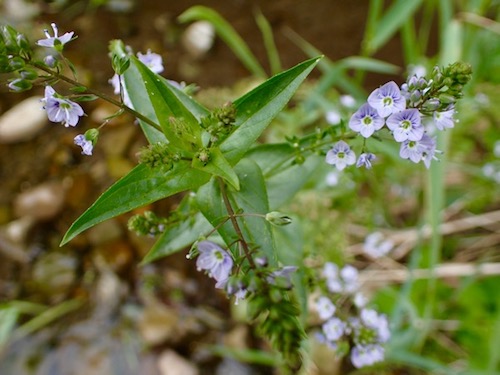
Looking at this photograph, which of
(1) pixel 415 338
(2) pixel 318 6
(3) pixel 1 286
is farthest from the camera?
(2) pixel 318 6

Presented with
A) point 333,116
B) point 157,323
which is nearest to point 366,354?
point 333,116

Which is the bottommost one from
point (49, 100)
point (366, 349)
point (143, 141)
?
point (143, 141)

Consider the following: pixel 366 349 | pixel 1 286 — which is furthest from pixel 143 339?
pixel 366 349

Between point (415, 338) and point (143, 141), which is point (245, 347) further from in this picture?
point (143, 141)

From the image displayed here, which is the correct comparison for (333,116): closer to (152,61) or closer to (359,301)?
(359,301)

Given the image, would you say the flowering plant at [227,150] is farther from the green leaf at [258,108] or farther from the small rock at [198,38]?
the small rock at [198,38]

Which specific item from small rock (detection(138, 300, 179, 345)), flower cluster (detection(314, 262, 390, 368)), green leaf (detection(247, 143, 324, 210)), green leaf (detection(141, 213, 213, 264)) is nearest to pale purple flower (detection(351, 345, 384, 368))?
flower cluster (detection(314, 262, 390, 368))

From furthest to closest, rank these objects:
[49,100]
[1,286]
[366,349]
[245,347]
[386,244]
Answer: [1,286] < [245,347] < [386,244] < [366,349] < [49,100]

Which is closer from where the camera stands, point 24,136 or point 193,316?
point 193,316
